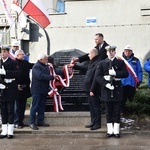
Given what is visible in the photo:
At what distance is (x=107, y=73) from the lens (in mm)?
7938

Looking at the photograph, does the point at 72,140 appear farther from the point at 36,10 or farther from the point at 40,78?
the point at 36,10

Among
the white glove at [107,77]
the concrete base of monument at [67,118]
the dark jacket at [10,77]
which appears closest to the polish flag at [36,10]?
the dark jacket at [10,77]

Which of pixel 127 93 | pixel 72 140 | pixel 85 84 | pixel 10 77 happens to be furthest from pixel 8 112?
pixel 127 93

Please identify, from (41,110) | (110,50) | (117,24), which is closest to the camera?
(110,50)

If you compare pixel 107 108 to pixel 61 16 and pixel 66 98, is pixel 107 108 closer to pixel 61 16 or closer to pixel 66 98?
pixel 66 98

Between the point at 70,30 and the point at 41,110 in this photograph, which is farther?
the point at 70,30

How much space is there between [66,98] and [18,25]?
19.5ft

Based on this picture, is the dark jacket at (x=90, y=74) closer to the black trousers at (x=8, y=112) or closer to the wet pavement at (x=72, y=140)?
the wet pavement at (x=72, y=140)

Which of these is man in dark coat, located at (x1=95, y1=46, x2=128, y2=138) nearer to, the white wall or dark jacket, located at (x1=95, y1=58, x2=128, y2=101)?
dark jacket, located at (x1=95, y1=58, x2=128, y2=101)

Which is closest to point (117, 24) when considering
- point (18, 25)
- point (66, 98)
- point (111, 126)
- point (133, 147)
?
point (18, 25)

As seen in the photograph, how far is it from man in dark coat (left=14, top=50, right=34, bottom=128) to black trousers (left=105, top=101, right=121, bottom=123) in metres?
2.00

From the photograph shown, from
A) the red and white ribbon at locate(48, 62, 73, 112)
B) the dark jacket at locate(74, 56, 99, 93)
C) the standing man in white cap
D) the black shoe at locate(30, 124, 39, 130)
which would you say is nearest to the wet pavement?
the black shoe at locate(30, 124, 39, 130)

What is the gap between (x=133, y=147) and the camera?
7.17 metres

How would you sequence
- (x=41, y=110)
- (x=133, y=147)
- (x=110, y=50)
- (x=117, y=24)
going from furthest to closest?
(x=117, y=24)
(x=41, y=110)
(x=110, y=50)
(x=133, y=147)
